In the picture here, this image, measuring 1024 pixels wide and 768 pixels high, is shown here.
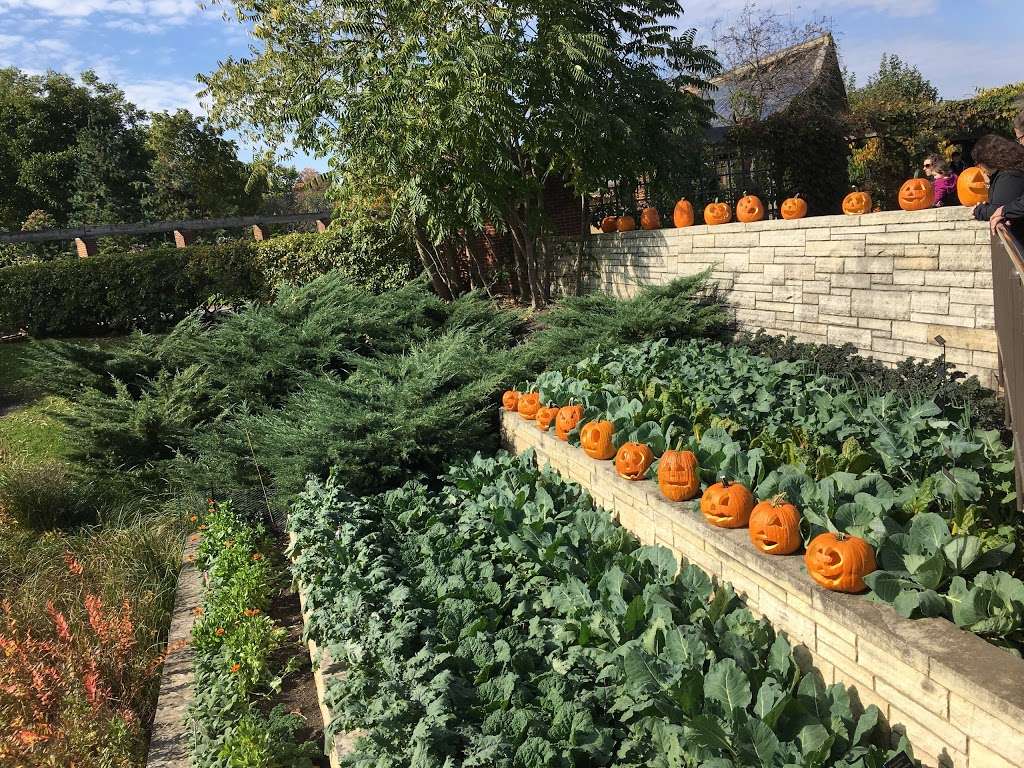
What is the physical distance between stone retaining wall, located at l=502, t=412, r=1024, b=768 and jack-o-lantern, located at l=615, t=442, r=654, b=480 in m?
0.37

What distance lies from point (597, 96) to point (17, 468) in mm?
7085

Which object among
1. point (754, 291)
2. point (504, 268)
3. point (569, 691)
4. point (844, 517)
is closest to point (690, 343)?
point (754, 291)

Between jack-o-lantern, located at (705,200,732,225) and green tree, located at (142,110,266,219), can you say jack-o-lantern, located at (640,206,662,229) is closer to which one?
jack-o-lantern, located at (705,200,732,225)

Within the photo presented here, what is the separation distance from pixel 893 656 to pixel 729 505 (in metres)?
0.87

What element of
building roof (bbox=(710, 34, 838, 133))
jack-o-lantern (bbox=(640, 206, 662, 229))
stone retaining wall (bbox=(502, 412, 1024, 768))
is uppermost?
building roof (bbox=(710, 34, 838, 133))

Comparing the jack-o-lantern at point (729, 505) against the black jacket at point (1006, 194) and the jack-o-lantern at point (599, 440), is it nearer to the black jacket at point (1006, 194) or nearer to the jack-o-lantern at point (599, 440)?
the jack-o-lantern at point (599, 440)

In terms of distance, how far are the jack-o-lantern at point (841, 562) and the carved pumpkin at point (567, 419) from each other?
6.77ft

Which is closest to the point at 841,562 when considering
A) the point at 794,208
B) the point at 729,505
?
the point at 729,505

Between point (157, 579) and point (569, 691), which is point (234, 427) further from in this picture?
point (569, 691)

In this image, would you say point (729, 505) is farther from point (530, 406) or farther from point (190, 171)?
point (190, 171)

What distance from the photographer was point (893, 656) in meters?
A: 2.02

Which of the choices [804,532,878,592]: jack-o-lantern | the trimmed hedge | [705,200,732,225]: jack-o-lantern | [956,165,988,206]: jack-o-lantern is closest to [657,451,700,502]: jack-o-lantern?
[804,532,878,592]: jack-o-lantern

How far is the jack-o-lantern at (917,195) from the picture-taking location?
510 cm

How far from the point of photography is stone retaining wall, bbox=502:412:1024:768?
68.7 inches
